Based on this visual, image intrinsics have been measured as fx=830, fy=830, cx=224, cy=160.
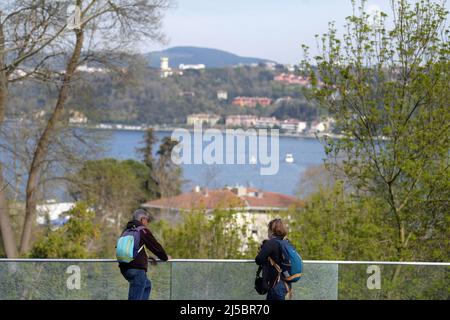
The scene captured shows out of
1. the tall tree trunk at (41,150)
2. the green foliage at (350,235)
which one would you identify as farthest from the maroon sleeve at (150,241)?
the tall tree trunk at (41,150)

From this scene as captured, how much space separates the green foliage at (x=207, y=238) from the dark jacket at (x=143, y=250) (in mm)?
14068

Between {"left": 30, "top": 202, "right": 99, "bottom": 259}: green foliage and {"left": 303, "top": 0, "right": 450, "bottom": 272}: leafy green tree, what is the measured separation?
24.0ft

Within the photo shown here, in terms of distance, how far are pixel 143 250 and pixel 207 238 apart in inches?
618

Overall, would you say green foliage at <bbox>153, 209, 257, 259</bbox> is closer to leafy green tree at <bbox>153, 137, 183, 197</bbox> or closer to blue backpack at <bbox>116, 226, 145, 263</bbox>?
blue backpack at <bbox>116, 226, 145, 263</bbox>

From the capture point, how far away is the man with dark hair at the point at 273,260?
8.29 metres

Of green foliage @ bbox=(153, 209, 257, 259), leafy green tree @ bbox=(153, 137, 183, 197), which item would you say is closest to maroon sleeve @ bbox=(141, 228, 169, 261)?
green foliage @ bbox=(153, 209, 257, 259)

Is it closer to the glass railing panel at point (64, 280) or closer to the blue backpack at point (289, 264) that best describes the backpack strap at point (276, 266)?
the blue backpack at point (289, 264)

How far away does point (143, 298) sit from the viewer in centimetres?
940

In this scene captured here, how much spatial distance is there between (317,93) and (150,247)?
10.2 metres

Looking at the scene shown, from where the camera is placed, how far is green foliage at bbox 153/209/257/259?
2375 centimetres

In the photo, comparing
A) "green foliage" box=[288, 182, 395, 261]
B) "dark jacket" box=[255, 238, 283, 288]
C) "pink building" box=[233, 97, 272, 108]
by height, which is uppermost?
"pink building" box=[233, 97, 272, 108]

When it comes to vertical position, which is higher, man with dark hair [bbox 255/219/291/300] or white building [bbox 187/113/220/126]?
white building [bbox 187/113/220/126]

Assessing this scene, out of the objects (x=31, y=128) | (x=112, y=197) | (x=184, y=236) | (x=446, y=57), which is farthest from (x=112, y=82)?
(x=112, y=197)
